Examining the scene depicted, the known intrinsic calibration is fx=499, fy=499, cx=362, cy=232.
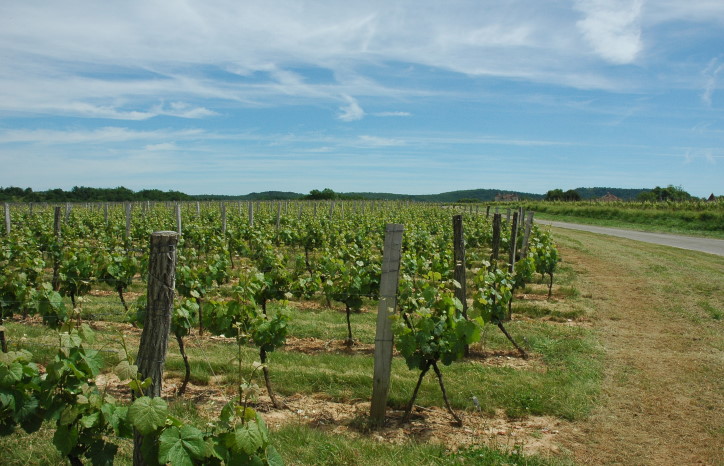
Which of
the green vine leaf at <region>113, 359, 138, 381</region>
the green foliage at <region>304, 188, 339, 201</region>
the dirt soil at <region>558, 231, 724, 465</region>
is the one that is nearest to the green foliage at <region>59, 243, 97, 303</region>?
the green vine leaf at <region>113, 359, 138, 381</region>

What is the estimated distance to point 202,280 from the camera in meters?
7.67

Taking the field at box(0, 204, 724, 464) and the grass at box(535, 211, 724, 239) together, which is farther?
the grass at box(535, 211, 724, 239)

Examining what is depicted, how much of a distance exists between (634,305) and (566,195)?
294ft

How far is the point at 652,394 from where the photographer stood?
513 cm

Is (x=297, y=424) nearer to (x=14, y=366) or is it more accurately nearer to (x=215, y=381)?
(x=215, y=381)

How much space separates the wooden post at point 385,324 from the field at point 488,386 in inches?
9.2

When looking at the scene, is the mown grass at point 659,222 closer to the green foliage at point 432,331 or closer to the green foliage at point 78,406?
the green foliage at point 432,331

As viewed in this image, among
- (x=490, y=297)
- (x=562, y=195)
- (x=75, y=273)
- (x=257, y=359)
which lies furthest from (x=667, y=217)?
(x=562, y=195)

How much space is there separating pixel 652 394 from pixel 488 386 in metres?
1.66

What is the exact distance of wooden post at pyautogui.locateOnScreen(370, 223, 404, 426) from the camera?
4.33 meters

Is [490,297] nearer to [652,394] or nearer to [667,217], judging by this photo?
[652,394]

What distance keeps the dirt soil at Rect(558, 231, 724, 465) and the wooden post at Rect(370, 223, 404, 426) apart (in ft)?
5.02

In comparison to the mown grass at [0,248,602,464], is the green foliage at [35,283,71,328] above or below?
above

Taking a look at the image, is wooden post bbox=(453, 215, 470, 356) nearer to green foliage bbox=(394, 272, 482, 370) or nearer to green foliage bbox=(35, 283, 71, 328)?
green foliage bbox=(394, 272, 482, 370)
